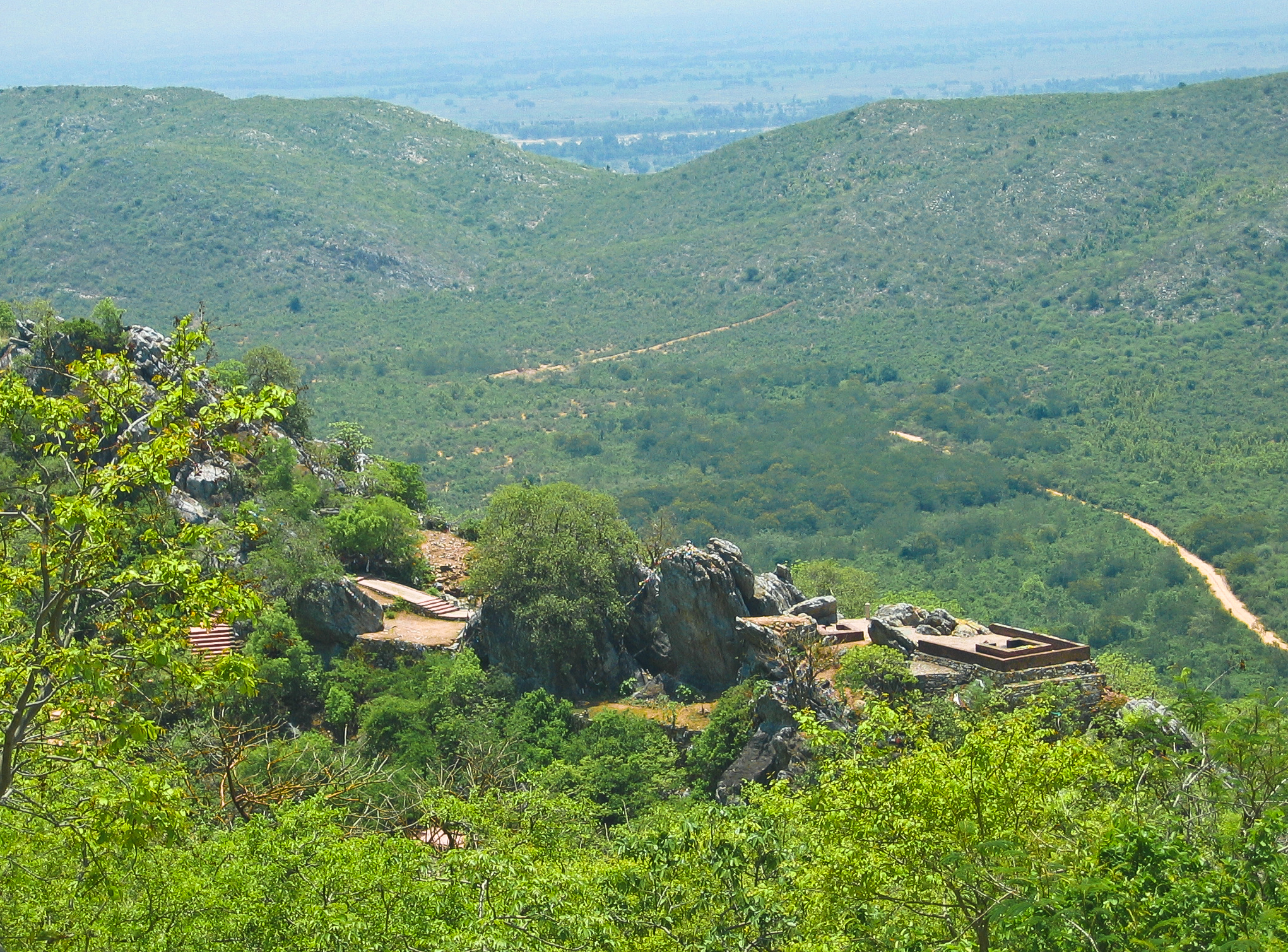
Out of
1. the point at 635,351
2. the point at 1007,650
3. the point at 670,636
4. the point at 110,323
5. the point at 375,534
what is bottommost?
the point at 635,351

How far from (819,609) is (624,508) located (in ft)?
200

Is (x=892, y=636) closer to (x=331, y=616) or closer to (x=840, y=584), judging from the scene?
(x=331, y=616)

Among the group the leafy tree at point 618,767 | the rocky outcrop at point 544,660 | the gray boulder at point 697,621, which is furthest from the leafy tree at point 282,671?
the gray boulder at point 697,621

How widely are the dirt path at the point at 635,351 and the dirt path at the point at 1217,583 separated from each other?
5046cm

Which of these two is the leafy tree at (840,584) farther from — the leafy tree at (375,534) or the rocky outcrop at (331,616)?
A: the rocky outcrop at (331,616)

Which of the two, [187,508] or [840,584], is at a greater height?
[187,508]

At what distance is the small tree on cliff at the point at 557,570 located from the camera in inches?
1540

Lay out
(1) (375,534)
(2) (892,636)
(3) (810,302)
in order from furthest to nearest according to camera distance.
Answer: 1. (3) (810,302)
2. (1) (375,534)
3. (2) (892,636)

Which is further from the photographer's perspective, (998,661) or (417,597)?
(417,597)

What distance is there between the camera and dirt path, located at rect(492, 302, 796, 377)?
450 ft

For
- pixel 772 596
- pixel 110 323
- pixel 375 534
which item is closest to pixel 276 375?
pixel 110 323

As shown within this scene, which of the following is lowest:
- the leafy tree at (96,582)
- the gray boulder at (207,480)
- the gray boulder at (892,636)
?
the gray boulder at (892,636)

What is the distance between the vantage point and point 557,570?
131 feet

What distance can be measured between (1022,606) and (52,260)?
3828 inches
